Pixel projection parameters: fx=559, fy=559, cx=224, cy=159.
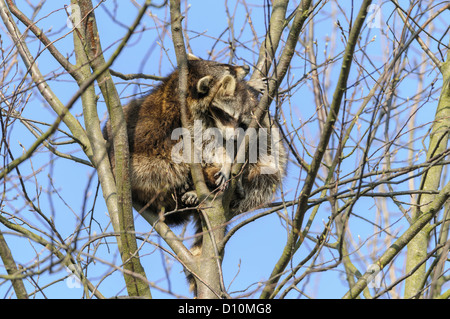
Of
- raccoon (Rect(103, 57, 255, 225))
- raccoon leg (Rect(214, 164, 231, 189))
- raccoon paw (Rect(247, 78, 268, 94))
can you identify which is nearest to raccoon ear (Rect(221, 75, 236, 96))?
raccoon (Rect(103, 57, 255, 225))

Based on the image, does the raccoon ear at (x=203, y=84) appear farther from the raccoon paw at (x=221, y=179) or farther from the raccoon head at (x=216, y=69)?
the raccoon paw at (x=221, y=179)

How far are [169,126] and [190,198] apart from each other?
0.78m

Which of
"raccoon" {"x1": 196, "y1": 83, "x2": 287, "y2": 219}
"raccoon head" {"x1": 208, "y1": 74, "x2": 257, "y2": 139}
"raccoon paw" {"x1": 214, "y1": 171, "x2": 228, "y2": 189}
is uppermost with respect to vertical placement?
"raccoon head" {"x1": 208, "y1": 74, "x2": 257, "y2": 139}

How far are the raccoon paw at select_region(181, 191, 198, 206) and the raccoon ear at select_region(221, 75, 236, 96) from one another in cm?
105

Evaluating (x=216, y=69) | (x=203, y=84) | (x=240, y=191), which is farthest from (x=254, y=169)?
(x=216, y=69)

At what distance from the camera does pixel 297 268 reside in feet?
11.3

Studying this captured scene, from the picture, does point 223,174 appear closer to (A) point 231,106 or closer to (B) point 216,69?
(A) point 231,106

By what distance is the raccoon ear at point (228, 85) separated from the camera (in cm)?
544

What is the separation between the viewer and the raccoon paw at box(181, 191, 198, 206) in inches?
204

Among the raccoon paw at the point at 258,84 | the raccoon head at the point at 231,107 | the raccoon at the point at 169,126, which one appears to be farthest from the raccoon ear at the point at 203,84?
the raccoon paw at the point at 258,84

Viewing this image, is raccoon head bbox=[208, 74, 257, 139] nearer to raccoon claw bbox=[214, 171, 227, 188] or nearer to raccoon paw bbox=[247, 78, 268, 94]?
raccoon paw bbox=[247, 78, 268, 94]

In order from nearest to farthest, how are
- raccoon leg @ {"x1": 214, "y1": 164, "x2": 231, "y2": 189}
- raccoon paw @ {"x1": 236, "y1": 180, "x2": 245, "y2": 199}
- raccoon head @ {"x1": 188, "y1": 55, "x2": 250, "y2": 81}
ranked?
raccoon leg @ {"x1": 214, "y1": 164, "x2": 231, "y2": 189}
raccoon paw @ {"x1": 236, "y1": 180, "x2": 245, "y2": 199}
raccoon head @ {"x1": 188, "y1": 55, "x2": 250, "y2": 81}
